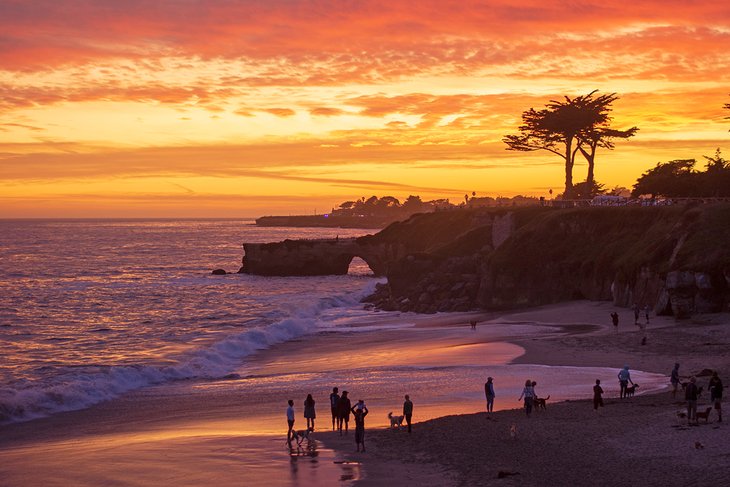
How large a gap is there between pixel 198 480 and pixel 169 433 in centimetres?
632

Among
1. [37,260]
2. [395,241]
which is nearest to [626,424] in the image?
[395,241]

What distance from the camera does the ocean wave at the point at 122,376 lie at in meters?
31.6

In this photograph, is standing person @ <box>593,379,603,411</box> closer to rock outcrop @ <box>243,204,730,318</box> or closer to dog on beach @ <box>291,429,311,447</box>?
dog on beach @ <box>291,429,311,447</box>

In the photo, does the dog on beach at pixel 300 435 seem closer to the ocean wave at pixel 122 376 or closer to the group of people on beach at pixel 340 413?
the group of people on beach at pixel 340 413

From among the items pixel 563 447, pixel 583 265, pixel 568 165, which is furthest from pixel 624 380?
pixel 568 165

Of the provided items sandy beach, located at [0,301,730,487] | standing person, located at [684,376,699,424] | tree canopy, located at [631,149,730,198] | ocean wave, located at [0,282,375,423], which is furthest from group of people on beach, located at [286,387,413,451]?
tree canopy, located at [631,149,730,198]

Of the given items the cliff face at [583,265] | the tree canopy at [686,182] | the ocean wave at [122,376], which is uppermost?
the tree canopy at [686,182]

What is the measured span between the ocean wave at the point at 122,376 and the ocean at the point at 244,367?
9cm

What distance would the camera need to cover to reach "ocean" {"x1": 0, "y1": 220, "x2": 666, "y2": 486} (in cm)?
2473

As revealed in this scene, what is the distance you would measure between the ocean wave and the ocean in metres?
0.09

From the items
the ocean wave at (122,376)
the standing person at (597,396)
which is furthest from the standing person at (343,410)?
the ocean wave at (122,376)

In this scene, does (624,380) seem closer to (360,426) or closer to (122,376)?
(360,426)

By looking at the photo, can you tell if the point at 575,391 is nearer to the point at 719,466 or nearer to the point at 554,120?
the point at 719,466

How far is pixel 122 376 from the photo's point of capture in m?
36.9
